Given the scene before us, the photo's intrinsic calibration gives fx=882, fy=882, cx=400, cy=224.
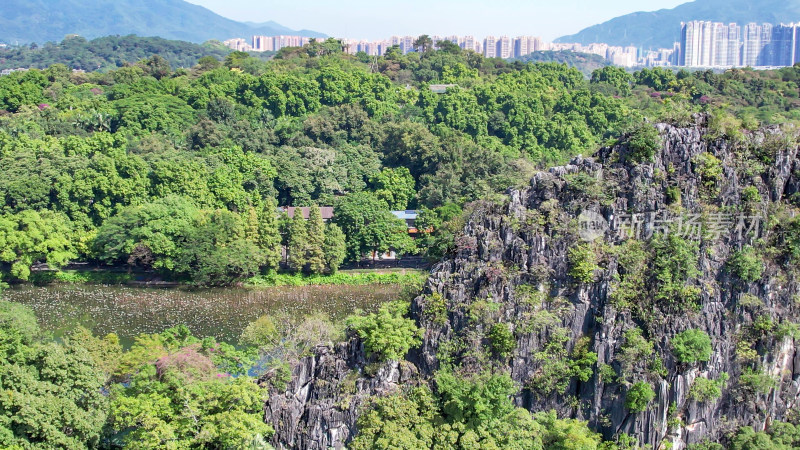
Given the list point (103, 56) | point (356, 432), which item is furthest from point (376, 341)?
point (103, 56)

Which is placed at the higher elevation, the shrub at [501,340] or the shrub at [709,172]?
the shrub at [709,172]

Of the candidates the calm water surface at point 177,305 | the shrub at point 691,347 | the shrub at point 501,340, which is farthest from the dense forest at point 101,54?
the shrub at point 691,347

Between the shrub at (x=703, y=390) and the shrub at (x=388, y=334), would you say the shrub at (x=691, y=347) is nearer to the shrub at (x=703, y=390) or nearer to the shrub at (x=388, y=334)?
the shrub at (x=703, y=390)

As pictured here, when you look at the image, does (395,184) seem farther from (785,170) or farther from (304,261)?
(785,170)

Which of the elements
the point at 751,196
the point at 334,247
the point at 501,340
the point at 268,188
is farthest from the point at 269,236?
the point at 751,196

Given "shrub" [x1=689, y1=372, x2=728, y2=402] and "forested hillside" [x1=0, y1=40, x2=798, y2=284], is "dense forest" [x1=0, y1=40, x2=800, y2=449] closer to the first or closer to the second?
"forested hillside" [x1=0, y1=40, x2=798, y2=284]

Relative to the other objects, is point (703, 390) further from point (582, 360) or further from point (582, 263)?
point (582, 263)

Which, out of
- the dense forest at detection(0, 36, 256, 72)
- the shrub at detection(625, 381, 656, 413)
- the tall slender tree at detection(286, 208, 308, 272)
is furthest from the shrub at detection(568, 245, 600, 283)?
the dense forest at detection(0, 36, 256, 72)
